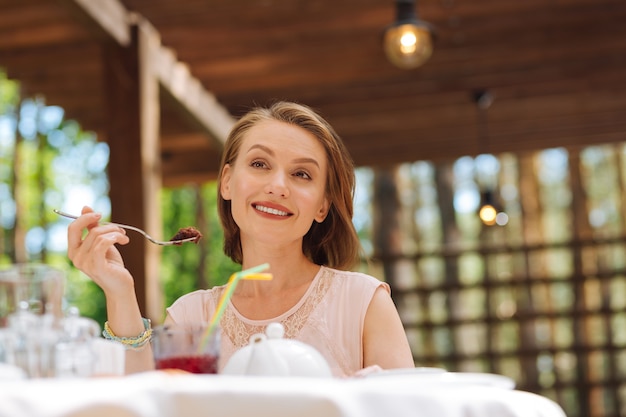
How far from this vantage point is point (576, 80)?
6.21 m

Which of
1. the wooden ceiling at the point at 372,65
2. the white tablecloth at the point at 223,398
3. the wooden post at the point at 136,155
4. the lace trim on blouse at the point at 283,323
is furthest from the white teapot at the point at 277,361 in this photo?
the wooden post at the point at 136,155

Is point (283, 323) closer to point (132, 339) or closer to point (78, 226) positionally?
point (132, 339)

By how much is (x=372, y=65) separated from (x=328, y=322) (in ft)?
13.0

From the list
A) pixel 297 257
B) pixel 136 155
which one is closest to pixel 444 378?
pixel 297 257

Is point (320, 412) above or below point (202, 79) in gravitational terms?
below

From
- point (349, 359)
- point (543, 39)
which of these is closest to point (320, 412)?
point (349, 359)

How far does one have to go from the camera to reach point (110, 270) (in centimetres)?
Result: 155

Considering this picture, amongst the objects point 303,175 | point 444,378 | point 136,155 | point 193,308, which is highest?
point 136,155

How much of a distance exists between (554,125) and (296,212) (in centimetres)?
572

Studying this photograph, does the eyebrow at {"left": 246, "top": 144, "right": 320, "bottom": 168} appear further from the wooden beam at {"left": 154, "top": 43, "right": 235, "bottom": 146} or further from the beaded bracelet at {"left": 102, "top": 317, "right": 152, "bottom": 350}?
the wooden beam at {"left": 154, "top": 43, "right": 235, "bottom": 146}

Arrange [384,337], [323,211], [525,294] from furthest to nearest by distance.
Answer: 1. [525,294]
2. [323,211]
3. [384,337]

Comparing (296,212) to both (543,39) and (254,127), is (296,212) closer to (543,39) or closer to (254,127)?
(254,127)

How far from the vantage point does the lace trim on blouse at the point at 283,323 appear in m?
1.84

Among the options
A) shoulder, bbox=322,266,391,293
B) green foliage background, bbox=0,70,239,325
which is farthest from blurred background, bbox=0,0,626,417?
green foliage background, bbox=0,70,239,325
